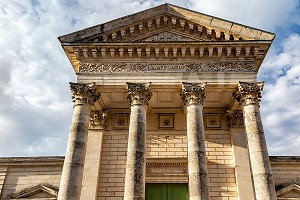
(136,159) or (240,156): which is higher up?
(240,156)

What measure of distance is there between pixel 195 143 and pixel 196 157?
0.69 meters

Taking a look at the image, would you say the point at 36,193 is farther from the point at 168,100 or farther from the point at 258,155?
the point at 258,155

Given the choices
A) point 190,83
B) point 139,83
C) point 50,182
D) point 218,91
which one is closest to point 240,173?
point 218,91

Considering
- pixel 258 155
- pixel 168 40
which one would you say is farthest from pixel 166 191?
pixel 168 40

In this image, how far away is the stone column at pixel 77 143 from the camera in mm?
13602

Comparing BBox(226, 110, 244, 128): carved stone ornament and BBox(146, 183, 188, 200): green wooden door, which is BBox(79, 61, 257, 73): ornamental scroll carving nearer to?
BBox(226, 110, 244, 128): carved stone ornament

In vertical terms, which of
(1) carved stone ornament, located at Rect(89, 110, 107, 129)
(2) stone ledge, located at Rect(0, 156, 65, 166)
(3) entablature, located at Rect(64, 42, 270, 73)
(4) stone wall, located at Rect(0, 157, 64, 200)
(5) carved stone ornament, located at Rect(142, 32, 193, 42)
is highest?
(5) carved stone ornament, located at Rect(142, 32, 193, 42)

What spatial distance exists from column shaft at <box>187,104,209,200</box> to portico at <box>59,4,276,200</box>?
0.20ft

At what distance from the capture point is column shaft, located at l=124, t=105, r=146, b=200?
13273 millimetres

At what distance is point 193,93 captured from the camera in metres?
15.7

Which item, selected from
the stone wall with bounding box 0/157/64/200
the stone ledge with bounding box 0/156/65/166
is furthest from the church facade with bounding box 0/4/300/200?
the stone ledge with bounding box 0/156/65/166

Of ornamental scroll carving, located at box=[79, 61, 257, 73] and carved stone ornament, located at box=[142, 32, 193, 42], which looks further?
carved stone ornament, located at box=[142, 32, 193, 42]

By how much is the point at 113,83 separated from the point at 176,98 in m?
3.88

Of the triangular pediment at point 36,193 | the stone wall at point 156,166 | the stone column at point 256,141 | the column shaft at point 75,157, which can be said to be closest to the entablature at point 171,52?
the stone column at point 256,141
